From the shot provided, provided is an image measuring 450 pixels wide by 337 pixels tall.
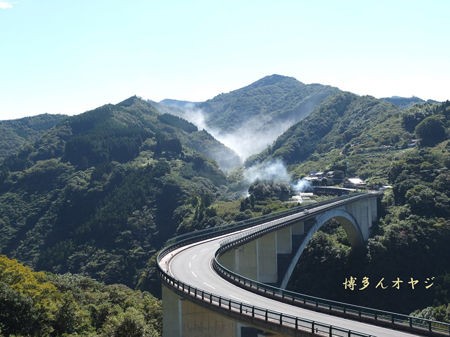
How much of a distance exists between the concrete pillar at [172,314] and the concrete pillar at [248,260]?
1590cm

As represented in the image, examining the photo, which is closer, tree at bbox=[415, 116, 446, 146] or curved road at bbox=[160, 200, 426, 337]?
curved road at bbox=[160, 200, 426, 337]

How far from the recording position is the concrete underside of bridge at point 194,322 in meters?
35.5

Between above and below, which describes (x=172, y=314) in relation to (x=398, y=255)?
above

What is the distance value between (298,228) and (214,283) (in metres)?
34.3

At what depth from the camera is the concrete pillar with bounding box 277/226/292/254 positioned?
7125 cm

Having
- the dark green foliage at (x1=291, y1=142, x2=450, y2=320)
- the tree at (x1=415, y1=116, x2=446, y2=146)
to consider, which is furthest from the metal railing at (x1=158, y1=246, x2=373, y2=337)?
the tree at (x1=415, y1=116, x2=446, y2=146)

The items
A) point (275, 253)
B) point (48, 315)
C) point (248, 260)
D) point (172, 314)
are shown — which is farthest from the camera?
point (275, 253)

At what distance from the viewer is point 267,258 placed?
66.0 m

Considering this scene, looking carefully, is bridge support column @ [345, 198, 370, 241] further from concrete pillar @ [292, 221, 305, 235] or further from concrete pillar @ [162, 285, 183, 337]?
concrete pillar @ [162, 285, 183, 337]

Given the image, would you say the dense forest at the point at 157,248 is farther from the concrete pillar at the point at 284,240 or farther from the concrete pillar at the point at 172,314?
the concrete pillar at the point at 284,240

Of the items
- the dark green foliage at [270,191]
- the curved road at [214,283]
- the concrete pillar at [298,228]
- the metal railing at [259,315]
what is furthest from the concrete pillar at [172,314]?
the dark green foliage at [270,191]

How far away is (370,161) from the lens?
18938 cm

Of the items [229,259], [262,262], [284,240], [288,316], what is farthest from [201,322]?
[284,240]

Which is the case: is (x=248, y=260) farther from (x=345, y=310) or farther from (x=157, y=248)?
(x=157, y=248)
